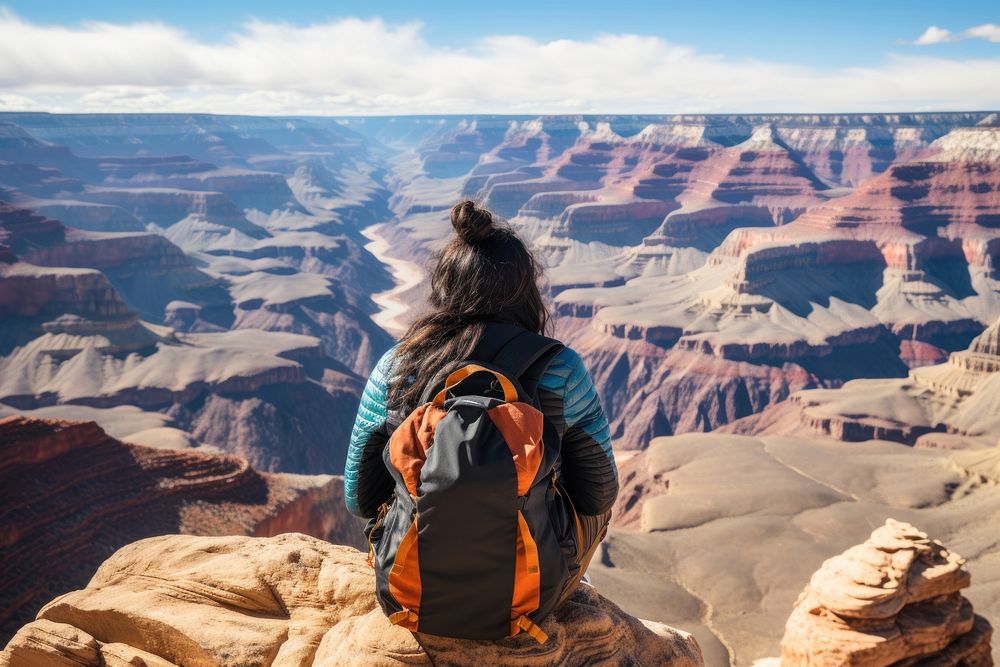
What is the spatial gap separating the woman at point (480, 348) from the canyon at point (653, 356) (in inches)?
41.3

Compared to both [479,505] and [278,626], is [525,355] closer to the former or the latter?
[479,505]

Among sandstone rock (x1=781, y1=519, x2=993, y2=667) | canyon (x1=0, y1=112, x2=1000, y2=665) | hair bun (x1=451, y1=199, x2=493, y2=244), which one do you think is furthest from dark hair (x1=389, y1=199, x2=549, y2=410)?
sandstone rock (x1=781, y1=519, x2=993, y2=667)

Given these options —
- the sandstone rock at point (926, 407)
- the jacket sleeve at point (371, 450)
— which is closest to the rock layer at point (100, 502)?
the jacket sleeve at point (371, 450)

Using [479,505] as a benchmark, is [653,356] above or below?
below

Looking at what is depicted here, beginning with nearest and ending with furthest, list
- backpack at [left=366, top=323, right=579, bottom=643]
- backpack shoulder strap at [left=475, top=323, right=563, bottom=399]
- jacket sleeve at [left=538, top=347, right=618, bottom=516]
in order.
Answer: backpack at [left=366, top=323, right=579, bottom=643] < backpack shoulder strap at [left=475, top=323, right=563, bottom=399] < jacket sleeve at [left=538, top=347, right=618, bottom=516]

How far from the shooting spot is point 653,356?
80188mm

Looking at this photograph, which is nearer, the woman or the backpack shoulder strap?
the backpack shoulder strap

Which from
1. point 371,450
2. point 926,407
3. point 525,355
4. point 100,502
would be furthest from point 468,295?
point 926,407

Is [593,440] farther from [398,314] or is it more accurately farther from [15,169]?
[15,169]

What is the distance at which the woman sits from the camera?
190 inches

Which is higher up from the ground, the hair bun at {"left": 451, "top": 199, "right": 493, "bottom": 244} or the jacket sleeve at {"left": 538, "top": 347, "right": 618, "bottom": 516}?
the hair bun at {"left": 451, "top": 199, "right": 493, "bottom": 244}

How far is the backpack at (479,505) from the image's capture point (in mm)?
4160

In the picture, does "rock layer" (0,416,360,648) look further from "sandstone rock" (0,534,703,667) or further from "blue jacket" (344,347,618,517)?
"blue jacket" (344,347,618,517)

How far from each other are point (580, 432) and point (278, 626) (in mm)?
3782
